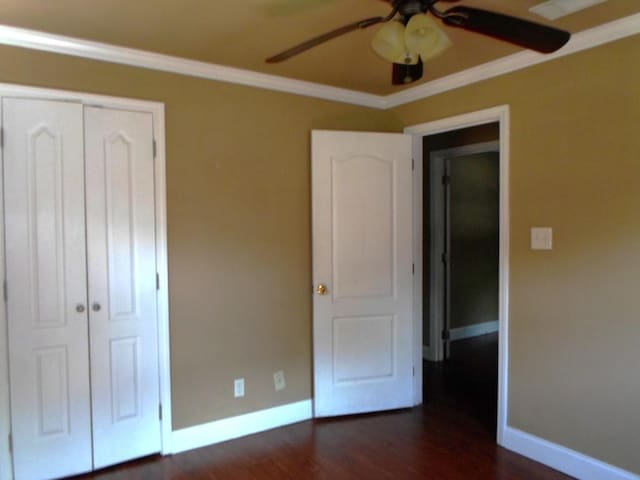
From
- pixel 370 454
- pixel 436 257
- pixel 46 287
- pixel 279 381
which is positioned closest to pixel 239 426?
pixel 279 381

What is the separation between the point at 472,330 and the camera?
537 cm

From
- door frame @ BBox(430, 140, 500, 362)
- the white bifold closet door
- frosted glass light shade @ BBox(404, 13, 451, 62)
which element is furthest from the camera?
door frame @ BBox(430, 140, 500, 362)

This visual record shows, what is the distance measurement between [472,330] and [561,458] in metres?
2.92

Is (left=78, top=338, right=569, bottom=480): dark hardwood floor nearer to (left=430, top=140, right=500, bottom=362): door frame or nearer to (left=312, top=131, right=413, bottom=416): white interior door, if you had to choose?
(left=312, top=131, right=413, bottom=416): white interior door

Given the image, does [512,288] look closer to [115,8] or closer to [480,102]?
[480,102]

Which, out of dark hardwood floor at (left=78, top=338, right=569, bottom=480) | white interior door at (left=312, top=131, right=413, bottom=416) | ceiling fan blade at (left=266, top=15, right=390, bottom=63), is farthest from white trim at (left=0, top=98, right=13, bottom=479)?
white interior door at (left=312, top=131, right=413, bottom=416)

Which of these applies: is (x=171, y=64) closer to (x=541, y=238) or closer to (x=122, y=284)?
(x=122, y=284)

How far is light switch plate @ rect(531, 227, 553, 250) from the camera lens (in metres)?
2.55

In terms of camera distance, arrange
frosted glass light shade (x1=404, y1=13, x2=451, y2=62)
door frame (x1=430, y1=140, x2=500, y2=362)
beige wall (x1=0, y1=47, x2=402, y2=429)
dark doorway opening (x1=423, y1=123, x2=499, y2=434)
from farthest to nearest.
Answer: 1. door frame (x1=430, y1=140, x2=500, y2=362)
2. dark doorway opening (x1=423, y1=123, x2=499, y2=434)
3. beige wall (x1=0, y1=47, x2=402, y2=429)
4. frosted glass light shade (x1=404, y1=13, x2=451, y2=62)

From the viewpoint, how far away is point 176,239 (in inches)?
108

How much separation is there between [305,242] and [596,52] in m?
2.09

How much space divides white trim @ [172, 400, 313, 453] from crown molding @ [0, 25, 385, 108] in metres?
2.26

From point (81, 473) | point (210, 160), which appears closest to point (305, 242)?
point (210, 160)

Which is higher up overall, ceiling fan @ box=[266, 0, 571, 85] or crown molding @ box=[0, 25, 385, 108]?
crown molding @ box=[0, 25, 385, 108]
